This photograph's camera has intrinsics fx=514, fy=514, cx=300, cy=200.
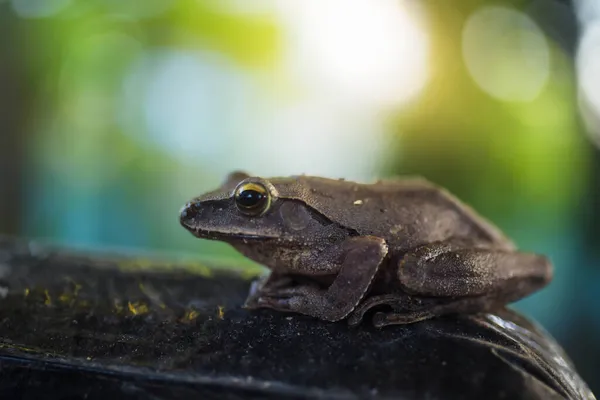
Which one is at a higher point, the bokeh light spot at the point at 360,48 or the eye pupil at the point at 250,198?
the bokeh light spot at the point at 360,48

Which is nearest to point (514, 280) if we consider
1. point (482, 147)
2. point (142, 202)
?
point (482, 147)

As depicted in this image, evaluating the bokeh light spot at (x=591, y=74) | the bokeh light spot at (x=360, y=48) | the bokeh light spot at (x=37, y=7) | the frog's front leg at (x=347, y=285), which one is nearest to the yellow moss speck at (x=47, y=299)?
the frog's front leg at (x=347, y=285)

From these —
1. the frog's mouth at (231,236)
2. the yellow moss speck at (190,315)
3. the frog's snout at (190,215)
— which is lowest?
the yellow moss speck at (190,315)

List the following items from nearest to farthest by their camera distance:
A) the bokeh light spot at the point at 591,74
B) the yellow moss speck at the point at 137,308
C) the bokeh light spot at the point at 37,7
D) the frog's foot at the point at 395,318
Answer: the frog's foot at the point at 395,318, the yellow moss speck at the point at 137,308, the bokeh light spot at the point at 591,74, the bokeh light spot at the point at 37,7

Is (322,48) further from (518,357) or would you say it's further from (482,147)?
(518,357)

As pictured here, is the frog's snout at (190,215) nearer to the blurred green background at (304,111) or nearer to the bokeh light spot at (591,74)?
the blurred green background at (304,111)

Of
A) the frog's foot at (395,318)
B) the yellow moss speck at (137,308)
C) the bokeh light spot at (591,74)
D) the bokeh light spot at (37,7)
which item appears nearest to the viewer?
the frog's foot at (395,318)

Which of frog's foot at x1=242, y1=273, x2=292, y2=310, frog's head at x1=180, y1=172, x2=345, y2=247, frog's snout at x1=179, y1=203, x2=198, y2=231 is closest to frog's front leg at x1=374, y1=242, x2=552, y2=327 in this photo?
frog's head at x1=180, y1=172, x2=345, y2=247

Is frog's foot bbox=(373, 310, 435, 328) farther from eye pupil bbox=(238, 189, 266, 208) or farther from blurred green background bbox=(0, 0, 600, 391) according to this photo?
blurred green background bbox=(0, 0, 600, 391)
